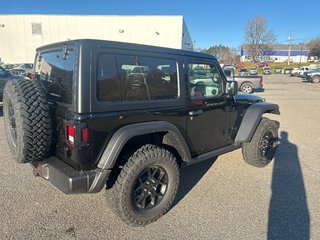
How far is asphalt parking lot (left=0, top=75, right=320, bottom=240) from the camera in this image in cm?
275

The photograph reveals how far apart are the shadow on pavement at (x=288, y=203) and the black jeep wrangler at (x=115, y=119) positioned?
1165mm

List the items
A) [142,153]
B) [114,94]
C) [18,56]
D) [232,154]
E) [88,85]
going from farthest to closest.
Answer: [18,56], [232,154], [142,153], [114,94], [88,85]

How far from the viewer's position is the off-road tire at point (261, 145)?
14.2 ft

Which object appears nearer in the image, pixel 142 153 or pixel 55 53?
pixel 142 153

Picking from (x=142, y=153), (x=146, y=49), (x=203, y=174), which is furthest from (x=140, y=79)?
(x=203, y=174)

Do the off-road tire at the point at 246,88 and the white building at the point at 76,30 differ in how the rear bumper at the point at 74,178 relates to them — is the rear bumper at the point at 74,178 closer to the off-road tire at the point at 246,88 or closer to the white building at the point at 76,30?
the off-road tire at the point at 246,88

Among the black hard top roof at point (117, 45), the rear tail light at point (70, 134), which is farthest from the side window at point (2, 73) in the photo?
the rear tail light at point (70, 134)

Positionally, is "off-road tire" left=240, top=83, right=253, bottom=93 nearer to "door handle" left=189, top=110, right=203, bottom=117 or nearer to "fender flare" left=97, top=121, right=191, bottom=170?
"door handle" left=189, top=110, right=203, bottom=117

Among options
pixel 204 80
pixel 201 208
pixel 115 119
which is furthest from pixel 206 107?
pixel 115 119

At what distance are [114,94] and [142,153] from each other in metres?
0.70

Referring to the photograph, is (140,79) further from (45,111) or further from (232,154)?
(232,154)

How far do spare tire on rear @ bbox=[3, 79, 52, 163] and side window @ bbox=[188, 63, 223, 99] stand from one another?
176cm

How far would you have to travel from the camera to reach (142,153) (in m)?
2.80

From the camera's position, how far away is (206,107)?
3516mm
